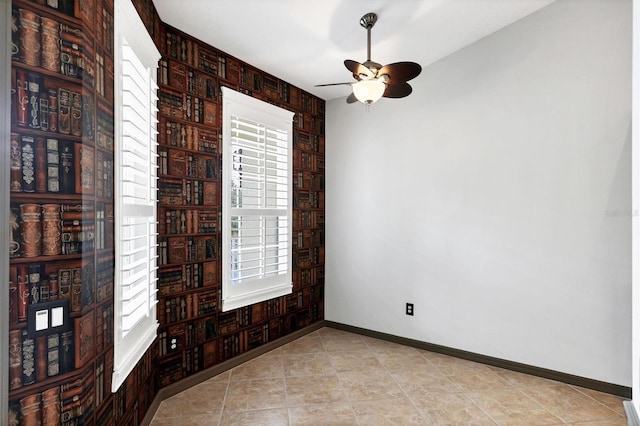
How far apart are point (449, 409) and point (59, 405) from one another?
238cm

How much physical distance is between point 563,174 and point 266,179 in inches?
103

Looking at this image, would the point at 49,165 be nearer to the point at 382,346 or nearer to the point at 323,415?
the point at 323,415

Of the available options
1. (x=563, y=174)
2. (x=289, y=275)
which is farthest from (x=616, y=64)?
(x=289, y=275)

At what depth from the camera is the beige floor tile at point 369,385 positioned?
2666 mm

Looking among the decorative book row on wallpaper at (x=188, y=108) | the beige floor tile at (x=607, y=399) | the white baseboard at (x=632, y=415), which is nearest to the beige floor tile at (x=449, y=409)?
the beige floor tile at (x=607, y=399)

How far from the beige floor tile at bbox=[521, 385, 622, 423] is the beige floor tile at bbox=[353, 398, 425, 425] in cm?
99

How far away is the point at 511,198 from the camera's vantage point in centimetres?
303

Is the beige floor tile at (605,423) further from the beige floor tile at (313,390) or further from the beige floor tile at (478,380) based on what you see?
the beige floor tile at (313,390)

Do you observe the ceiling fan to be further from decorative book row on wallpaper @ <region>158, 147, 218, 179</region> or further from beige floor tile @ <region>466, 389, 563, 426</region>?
beige floor tile @ <region>466, 389, 563, 426</region>

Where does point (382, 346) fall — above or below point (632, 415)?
below

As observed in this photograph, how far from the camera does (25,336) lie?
1257 millimetres

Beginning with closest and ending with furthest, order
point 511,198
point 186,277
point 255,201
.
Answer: point 186,277 → point 511,198 → point 255,201

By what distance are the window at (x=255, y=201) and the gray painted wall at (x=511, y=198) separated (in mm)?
886

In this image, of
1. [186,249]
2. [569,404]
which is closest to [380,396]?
[569,404]
